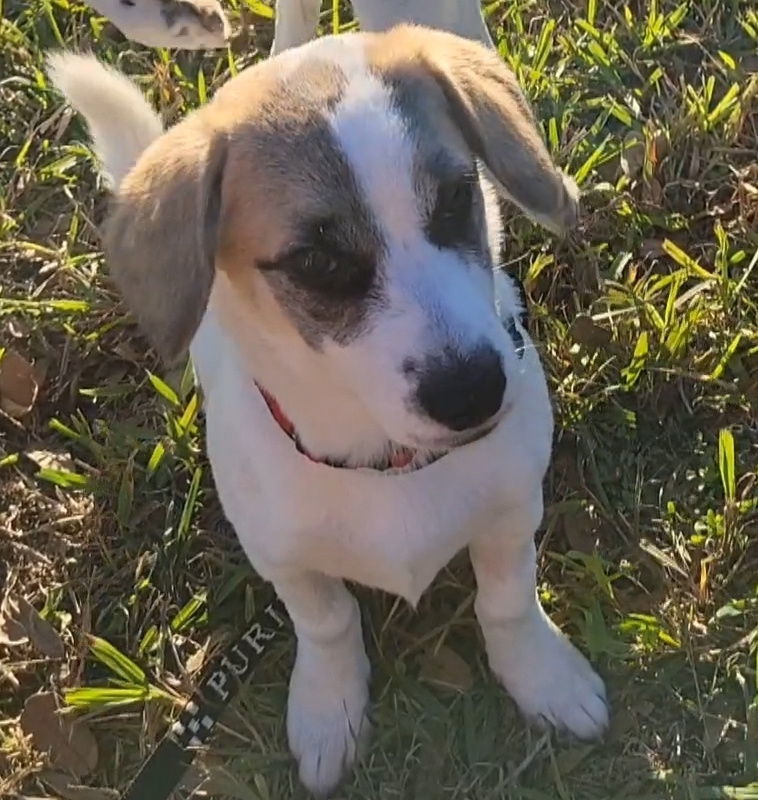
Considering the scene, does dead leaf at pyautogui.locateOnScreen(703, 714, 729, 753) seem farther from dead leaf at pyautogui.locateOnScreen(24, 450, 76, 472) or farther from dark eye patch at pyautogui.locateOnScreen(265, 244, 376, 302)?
dead leaf at pyautogui.locateOnScreen(24, 450, 76, 472)

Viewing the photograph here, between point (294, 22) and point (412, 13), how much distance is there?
0.98 feet

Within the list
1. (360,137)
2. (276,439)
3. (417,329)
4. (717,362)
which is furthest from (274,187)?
(717,362)

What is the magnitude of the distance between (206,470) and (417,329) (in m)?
1.42

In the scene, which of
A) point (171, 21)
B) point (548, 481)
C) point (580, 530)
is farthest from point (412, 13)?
point (580, 530)

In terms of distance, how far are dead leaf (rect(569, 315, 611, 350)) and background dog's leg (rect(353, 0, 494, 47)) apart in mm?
745

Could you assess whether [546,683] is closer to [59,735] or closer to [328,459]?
[328,459]

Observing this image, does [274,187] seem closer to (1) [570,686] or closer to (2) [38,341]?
(1) [570,686]

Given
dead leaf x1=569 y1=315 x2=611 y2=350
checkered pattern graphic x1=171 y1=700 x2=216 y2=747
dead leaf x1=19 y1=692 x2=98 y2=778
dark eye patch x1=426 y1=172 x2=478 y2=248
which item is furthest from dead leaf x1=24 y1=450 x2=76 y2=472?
dark eye patch x1=426 y1=172 x2=478 y2=248

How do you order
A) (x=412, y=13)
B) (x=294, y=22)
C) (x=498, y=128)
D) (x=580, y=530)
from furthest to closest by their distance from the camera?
(x=294, y=22)
(x=412, y=13)
(x=580, y=530)
(x=498, y=128)

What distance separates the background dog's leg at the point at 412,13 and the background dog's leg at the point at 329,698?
1.31 m

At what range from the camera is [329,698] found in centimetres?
276

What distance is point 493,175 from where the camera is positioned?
2.11 m

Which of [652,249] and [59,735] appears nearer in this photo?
[59,735]

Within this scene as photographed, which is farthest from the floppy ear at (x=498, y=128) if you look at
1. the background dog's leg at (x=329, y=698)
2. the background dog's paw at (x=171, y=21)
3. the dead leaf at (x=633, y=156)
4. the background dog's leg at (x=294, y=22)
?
the background dog's paw at (x=171, y=21)
